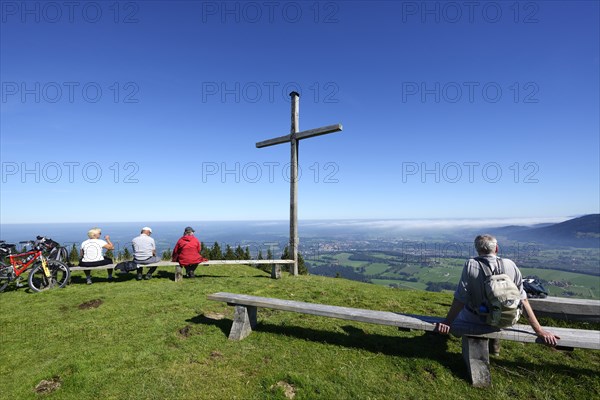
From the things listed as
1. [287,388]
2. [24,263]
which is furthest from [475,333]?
[24,263]

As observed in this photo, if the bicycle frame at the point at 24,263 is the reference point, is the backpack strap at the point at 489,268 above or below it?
above

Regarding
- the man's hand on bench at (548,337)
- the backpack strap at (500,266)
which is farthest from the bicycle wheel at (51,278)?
the man's hand on bench at (548,337)

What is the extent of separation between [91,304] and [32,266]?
366 centimetres

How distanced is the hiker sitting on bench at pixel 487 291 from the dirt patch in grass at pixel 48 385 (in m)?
5.62

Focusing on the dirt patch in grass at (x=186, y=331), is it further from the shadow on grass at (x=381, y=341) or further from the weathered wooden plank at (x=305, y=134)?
the weathered wooden plank at (x=305, y=134)

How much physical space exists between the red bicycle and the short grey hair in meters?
11.8

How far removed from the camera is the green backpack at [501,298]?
3564 mm

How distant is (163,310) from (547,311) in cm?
836

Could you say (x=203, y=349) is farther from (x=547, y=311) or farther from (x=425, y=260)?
(x=425, y=260)

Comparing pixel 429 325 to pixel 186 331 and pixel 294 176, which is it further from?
pixel 294 176

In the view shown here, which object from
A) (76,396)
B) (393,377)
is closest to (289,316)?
(393,377)

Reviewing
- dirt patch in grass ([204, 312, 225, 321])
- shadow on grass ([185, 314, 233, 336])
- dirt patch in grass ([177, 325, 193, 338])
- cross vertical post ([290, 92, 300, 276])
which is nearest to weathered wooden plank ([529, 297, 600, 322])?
shadow on grass ([185, 314, 233, 336])

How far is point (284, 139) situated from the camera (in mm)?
→ 11156

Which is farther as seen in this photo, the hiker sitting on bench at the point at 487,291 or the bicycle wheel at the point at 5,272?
the bicycle wheel at the point at 5,272
